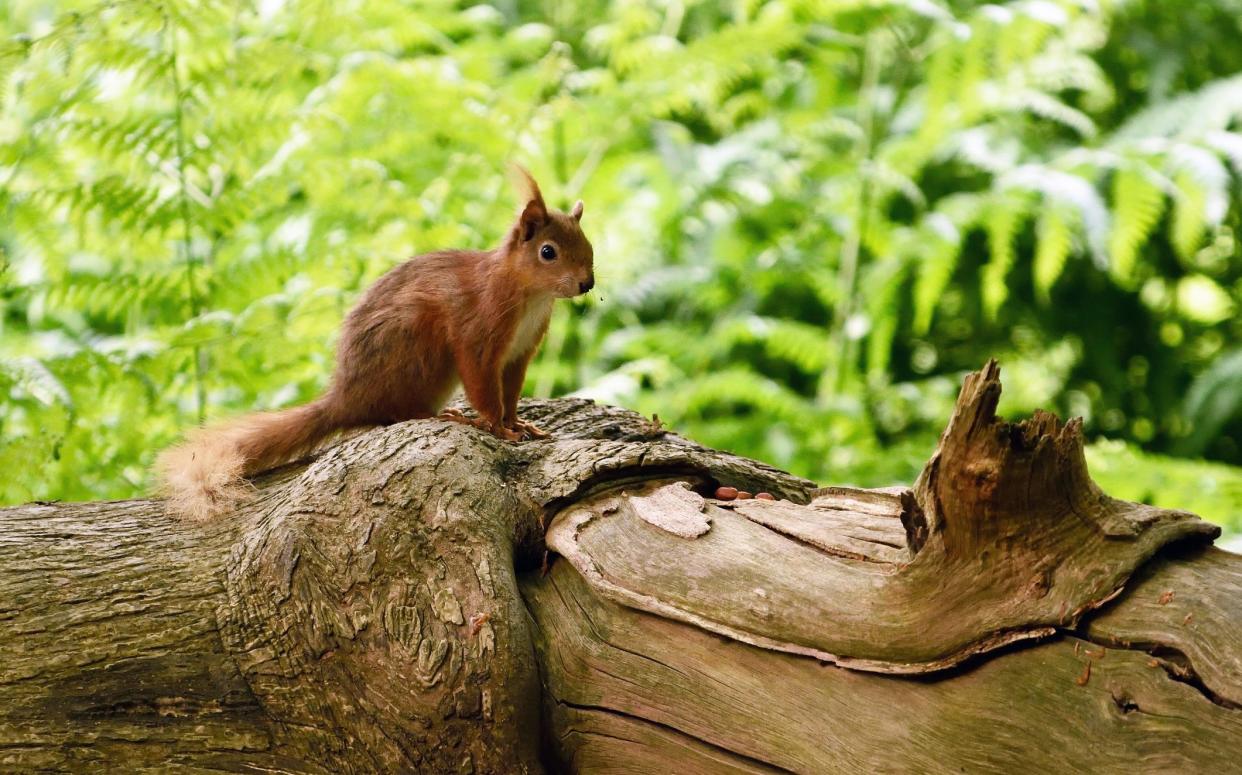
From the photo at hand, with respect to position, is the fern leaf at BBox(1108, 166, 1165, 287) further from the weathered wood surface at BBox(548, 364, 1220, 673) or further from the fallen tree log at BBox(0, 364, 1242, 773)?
the weathered wood surface at BBox(548, 364, 1220, 673)

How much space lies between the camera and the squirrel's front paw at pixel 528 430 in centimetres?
192

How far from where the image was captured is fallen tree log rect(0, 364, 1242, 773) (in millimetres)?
1172

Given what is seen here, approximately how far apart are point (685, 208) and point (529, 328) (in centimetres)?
172

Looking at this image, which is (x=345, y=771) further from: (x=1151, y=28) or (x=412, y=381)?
(x=1151, y=28)

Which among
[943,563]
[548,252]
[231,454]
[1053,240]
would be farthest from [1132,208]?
[231,454]

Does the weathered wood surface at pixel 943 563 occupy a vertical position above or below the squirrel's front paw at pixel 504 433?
above

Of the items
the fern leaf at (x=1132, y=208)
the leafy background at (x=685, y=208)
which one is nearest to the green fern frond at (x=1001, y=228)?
the leafy background at (x=685, y=208)

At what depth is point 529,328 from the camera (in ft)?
6.86

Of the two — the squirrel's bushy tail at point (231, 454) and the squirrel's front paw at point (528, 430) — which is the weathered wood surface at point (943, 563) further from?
the squirrel's bushy tail at point (231, 454)

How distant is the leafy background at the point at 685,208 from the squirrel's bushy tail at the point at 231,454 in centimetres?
29

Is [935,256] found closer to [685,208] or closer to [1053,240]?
[1053,240]

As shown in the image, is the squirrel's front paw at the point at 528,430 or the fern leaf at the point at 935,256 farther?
the fern leaf at the point at 935,256

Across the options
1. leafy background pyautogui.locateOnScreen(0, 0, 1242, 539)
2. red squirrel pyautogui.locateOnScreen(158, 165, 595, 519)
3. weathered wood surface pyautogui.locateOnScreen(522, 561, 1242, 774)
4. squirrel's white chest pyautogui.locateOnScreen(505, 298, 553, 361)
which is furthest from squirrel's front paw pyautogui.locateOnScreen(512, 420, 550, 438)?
leafy background pyautogui.locateOnScreen(0, 0, 1242, 539)

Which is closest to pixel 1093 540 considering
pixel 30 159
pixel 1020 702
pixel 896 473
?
pixel 1020 702
